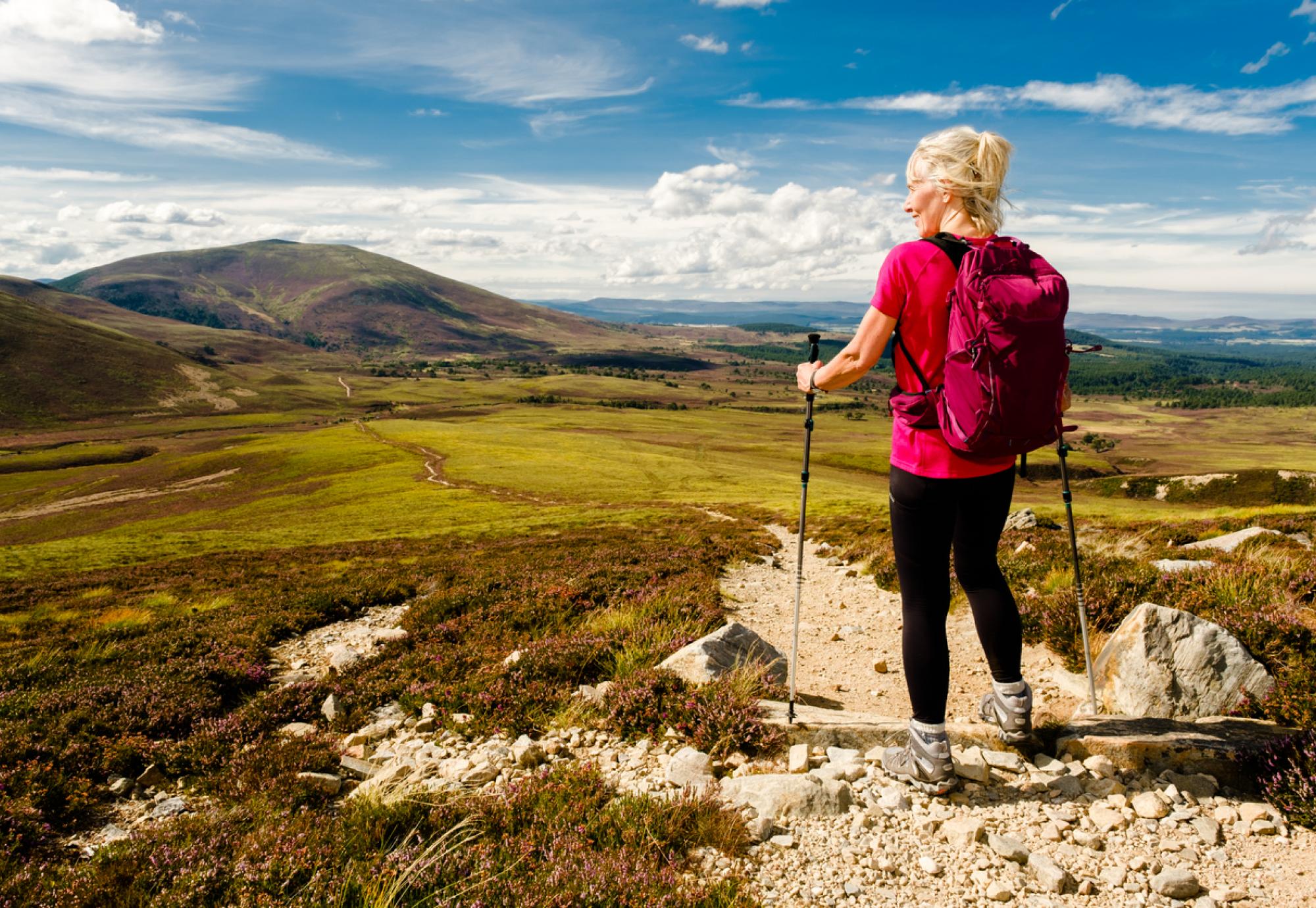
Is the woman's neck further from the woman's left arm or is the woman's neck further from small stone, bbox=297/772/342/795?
small stone, bbox=297/772/342/795

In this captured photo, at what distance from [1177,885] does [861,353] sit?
153 inches

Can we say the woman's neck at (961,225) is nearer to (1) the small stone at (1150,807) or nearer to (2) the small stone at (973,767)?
(2) the small stone at (973,767)

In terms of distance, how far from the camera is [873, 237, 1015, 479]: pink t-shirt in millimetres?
4641

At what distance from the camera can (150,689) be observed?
8.35m

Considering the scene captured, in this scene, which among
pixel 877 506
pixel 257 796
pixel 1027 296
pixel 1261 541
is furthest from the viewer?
pixel 877 506

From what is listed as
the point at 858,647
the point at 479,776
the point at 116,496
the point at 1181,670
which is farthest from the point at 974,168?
the point at 116,496

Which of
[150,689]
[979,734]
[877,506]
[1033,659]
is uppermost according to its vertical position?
[979,734]

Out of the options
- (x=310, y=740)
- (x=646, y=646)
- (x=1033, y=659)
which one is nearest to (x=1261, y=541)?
(x=1033, y=659)

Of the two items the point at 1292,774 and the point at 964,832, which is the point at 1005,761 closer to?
the point at 964,832

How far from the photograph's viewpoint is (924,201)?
5.01 metres

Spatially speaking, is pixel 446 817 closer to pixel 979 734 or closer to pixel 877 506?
pixel 979 734

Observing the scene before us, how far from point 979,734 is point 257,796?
6.30 meters

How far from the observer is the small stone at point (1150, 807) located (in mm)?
4648

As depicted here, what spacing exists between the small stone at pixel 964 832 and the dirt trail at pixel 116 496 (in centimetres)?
9074
